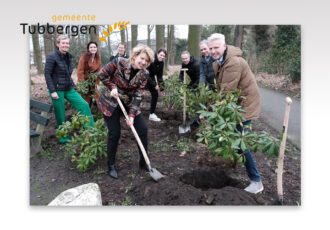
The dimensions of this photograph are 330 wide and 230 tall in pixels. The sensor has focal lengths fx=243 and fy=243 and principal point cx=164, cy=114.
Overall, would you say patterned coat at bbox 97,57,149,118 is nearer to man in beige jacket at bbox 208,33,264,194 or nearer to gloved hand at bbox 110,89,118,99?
gloved hand at bbox 110,89,118,99

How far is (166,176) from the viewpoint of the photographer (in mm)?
2988

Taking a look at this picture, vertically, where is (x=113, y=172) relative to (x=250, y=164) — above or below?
below

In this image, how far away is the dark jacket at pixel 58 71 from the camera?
334 cm

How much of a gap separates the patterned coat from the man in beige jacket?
0.80 m

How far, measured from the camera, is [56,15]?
9.37ft

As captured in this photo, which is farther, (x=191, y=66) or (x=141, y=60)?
(x=191, y=66)

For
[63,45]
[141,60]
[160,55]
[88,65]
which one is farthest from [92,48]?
[141,60]

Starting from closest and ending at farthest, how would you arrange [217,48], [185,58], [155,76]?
1. [217,48]
2. [185,58]
3. [155,76]

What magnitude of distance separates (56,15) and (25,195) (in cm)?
212

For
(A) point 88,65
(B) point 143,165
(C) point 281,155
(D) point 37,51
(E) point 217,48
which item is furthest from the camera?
(A) point 88,65

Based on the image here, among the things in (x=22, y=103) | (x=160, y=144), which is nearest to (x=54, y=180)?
(x=22, y=103)

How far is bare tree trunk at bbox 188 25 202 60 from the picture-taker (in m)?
3.28

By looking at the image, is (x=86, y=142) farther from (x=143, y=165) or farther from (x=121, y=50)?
(x=121, y=50)

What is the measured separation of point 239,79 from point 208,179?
4.31 feet
